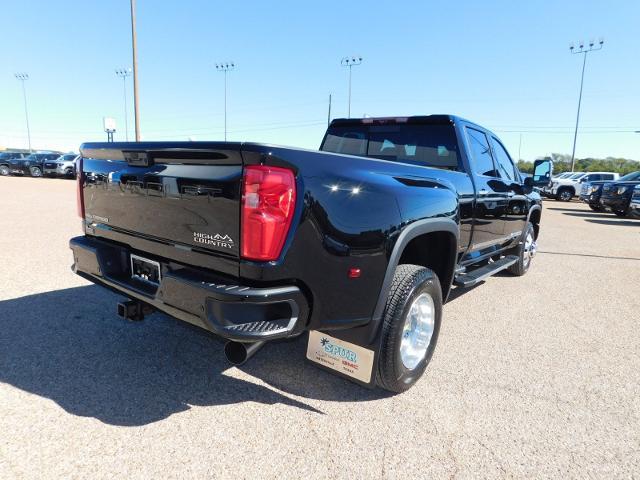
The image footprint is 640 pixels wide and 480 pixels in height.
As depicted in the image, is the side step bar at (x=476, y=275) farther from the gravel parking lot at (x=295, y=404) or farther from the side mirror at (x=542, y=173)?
the side mirror at (x=542, y=173)

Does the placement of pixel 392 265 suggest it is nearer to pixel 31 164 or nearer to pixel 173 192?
pixel 173 192

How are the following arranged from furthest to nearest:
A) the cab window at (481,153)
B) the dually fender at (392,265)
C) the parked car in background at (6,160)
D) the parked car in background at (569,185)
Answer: the parked car in background at (6,160), the parked car in background at (569,185), the cab window at (481,153), the dually fender at (392,265)

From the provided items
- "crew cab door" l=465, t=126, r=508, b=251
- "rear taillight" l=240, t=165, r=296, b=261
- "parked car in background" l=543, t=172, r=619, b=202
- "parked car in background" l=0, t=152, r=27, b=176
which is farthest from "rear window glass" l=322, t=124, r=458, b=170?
"parked car in background" l=0, t=152, r=27, b=176

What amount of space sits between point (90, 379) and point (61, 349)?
0.60 meters

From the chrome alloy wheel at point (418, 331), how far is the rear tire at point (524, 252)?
131 inches

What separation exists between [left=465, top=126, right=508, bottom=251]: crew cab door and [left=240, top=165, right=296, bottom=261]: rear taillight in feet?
7.77

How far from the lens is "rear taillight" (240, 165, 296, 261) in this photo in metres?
1.95

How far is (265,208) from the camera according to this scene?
6.44 ft

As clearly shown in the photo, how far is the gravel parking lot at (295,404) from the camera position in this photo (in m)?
2.12

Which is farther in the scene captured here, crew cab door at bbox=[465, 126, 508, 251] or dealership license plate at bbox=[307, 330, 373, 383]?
crew cab door at bbox=[465, 126, 508, 251]

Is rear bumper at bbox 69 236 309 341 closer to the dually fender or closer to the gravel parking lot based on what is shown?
the dually fender

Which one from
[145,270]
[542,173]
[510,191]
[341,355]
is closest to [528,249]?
[542,173]

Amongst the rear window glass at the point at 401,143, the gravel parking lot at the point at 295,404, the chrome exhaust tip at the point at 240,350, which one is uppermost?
the rear window glass at the point at 401,143

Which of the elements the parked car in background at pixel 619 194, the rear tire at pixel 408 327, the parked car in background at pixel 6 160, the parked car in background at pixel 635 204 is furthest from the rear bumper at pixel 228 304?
the parked car in background at pixel 6 160
